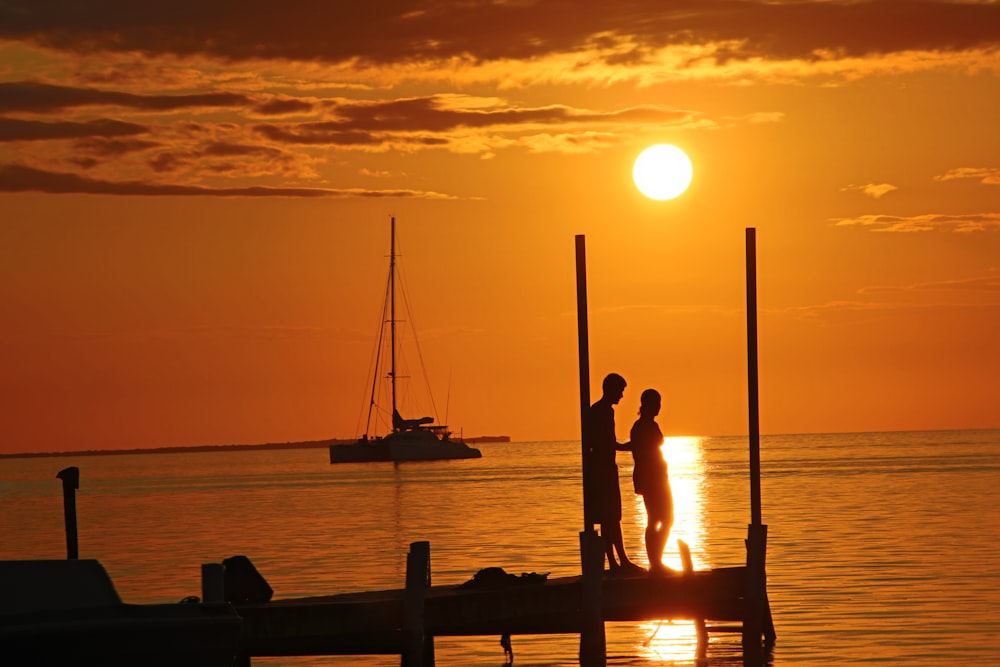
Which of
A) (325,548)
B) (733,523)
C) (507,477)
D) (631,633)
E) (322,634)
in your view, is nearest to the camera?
(322,634)

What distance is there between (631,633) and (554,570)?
11753 mm

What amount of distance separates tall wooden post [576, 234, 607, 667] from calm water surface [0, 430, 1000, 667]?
4.06m

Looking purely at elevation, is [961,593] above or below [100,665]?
below

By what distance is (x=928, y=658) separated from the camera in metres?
A: 24.4

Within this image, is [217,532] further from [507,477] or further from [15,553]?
[507,477]

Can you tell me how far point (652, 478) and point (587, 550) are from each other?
1273 millimetres

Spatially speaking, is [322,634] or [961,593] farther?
[961,593]

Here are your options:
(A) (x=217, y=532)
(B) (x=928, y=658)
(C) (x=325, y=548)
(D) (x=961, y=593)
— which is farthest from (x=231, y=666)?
(A) (x=217, y=532)

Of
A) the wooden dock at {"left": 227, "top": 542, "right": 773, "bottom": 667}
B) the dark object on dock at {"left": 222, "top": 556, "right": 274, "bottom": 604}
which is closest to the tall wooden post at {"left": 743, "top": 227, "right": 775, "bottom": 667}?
the wooden dock at {"left": 227, "top": 542, "right": 773, "bottom": 667}

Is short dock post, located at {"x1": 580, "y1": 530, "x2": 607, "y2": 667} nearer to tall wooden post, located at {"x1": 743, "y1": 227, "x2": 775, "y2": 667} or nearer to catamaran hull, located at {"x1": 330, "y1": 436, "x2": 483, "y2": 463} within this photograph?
tall wooden post, located at {"x1": 743, "y1": 227, "x2": 775, "y2": 667}

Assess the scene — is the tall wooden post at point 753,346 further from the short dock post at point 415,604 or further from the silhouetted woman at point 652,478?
the short dock post at point 415,604

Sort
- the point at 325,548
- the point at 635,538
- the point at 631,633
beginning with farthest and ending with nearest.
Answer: the point at 635,538
the point at 325,548
the point at 631,633

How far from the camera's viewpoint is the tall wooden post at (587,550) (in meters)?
20.4

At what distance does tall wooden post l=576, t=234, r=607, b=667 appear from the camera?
66.8ft
